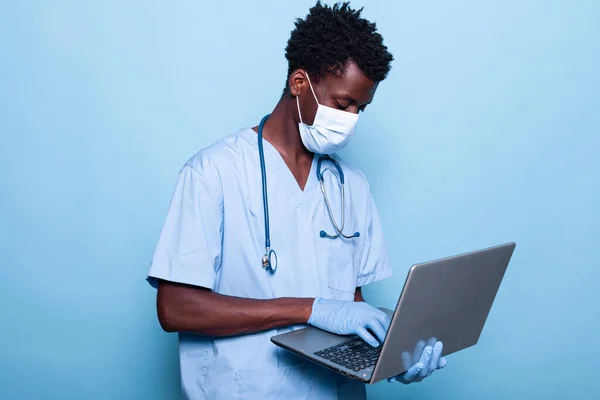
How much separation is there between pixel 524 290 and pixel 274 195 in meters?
1.14

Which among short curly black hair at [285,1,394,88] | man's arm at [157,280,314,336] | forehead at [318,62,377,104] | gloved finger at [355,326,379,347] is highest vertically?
short curly black hair at [285,1,394,88]

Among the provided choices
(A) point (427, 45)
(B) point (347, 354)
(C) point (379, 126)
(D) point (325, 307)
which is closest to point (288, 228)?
(D) point (325, 307)

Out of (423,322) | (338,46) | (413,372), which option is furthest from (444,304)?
(338,46)

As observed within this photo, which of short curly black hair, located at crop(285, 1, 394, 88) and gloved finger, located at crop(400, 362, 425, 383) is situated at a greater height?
short curly black hair, located at crop(285, 1, 394, 88)

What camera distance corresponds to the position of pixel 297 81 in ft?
4.76

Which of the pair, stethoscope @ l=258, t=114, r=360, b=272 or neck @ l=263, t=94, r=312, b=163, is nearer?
stethoscope @ l=258, t=114, r=360, b=272

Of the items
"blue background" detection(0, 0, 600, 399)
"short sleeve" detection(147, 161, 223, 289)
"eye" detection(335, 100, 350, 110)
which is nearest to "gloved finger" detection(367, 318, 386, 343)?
"short sleeve" detection(147, 161, 223, 289)

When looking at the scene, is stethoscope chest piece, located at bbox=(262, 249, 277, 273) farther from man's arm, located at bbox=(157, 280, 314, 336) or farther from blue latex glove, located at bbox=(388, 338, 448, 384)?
blue latex glove, located at bbox=(388, 338, 448, 384)

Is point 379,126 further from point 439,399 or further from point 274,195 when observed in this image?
point 439,399

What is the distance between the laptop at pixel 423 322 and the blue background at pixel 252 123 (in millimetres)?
814

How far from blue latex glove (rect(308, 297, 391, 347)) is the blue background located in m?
0.78

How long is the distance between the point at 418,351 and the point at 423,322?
102mm

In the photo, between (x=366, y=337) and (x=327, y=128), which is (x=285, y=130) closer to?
(x=327, y=128)

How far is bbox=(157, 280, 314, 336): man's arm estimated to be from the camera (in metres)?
1.25
